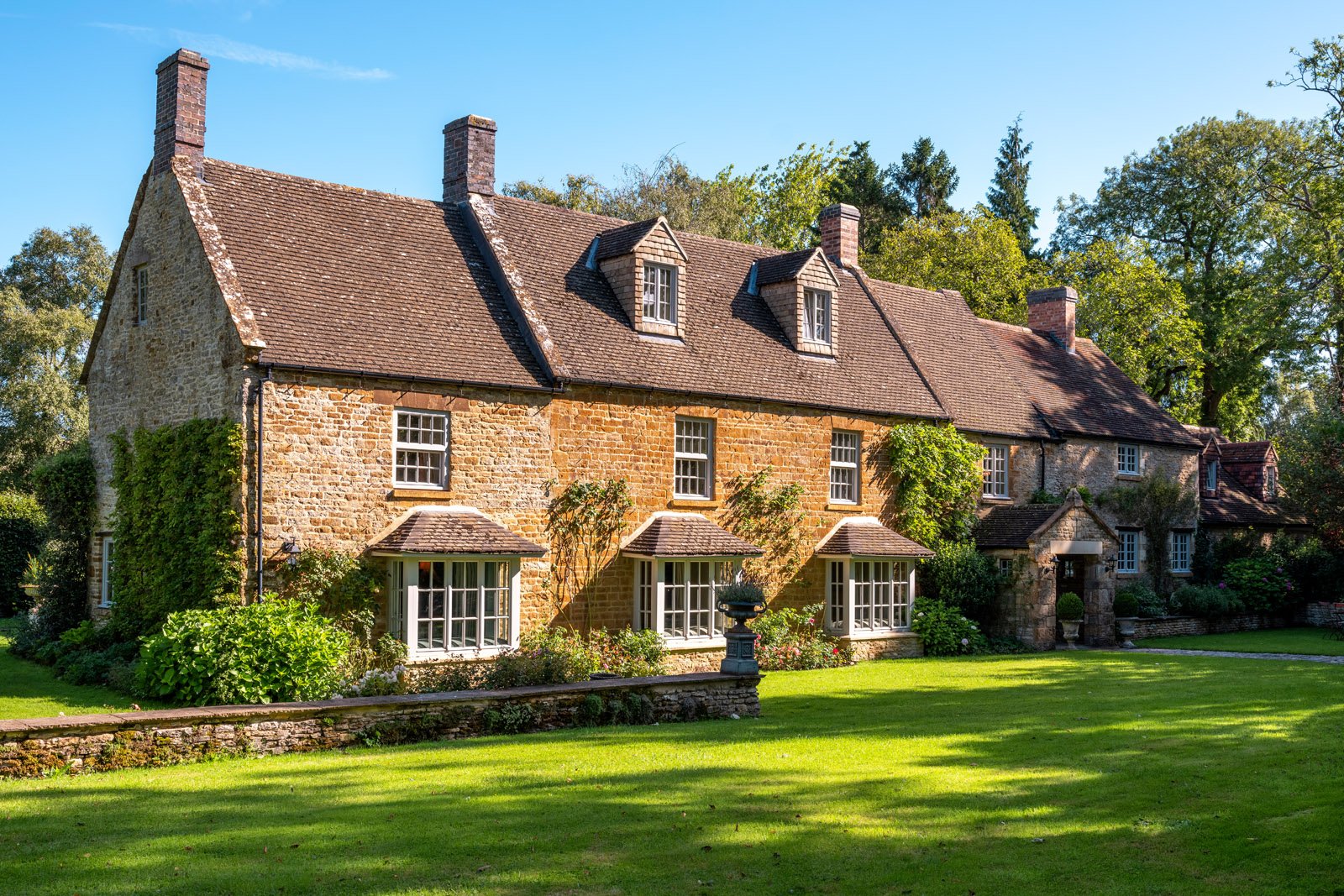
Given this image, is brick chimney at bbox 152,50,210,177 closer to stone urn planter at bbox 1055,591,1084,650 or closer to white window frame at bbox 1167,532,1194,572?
stone urn planter at bbox 1055,591,1084,650

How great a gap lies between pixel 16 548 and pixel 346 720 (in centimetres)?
2426

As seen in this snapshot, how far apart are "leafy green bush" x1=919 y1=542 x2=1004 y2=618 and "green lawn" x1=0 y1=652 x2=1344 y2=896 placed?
11.3 m

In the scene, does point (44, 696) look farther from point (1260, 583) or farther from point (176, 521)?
point (1260, 583)

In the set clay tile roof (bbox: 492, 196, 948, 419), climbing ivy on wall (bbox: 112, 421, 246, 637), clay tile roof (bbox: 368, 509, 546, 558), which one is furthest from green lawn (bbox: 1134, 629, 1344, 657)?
climbing ivy on wall (bbox: 112, 421, 246, 637)

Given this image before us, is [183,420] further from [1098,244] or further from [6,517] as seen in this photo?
[1098,244]

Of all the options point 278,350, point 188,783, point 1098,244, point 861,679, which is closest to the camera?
point 188,783

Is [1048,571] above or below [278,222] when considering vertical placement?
below

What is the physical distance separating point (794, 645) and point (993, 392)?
454 inches

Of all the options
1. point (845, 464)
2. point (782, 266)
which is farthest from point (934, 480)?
point (782, 266)

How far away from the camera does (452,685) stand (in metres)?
19.6

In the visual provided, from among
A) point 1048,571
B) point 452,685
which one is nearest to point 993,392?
point 1048,571

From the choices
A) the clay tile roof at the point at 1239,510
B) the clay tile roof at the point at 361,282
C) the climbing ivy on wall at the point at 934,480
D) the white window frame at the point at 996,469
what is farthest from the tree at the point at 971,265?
the clay tile roof at the point at 361,282

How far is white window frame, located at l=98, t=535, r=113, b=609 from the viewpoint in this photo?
77.5 feet

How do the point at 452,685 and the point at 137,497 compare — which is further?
the point at 137,497
